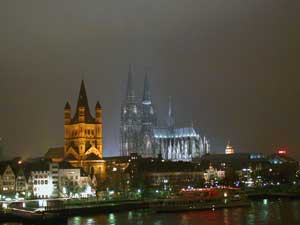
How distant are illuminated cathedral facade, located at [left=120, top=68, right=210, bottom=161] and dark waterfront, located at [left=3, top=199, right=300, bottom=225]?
5819cm

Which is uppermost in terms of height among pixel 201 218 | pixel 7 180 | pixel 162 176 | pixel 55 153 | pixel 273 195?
pixel 55 153

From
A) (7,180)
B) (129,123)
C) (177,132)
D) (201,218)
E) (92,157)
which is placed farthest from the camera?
(177,132)

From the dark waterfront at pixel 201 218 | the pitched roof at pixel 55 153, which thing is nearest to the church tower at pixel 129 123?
the pitched roof at pixel 55 153

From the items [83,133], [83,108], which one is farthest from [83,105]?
[83,133]

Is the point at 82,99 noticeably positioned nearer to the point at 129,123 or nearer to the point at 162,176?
the point at 162,176

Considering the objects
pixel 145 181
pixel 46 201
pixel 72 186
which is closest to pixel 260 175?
pixel 145 181

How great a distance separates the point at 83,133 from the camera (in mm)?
89062

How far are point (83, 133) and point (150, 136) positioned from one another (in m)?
35.6

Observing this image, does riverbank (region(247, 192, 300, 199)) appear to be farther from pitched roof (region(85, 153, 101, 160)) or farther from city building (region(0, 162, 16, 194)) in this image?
city building (region(0, 162, 16, 194))

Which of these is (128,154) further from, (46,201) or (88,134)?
(46,201)

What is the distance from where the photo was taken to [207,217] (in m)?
54.3

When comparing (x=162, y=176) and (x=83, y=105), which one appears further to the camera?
(x=162, y=176)

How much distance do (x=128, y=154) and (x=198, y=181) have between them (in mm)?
23313

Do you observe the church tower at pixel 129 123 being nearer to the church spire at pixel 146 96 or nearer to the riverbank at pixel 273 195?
the church spire at pixel 146 96
